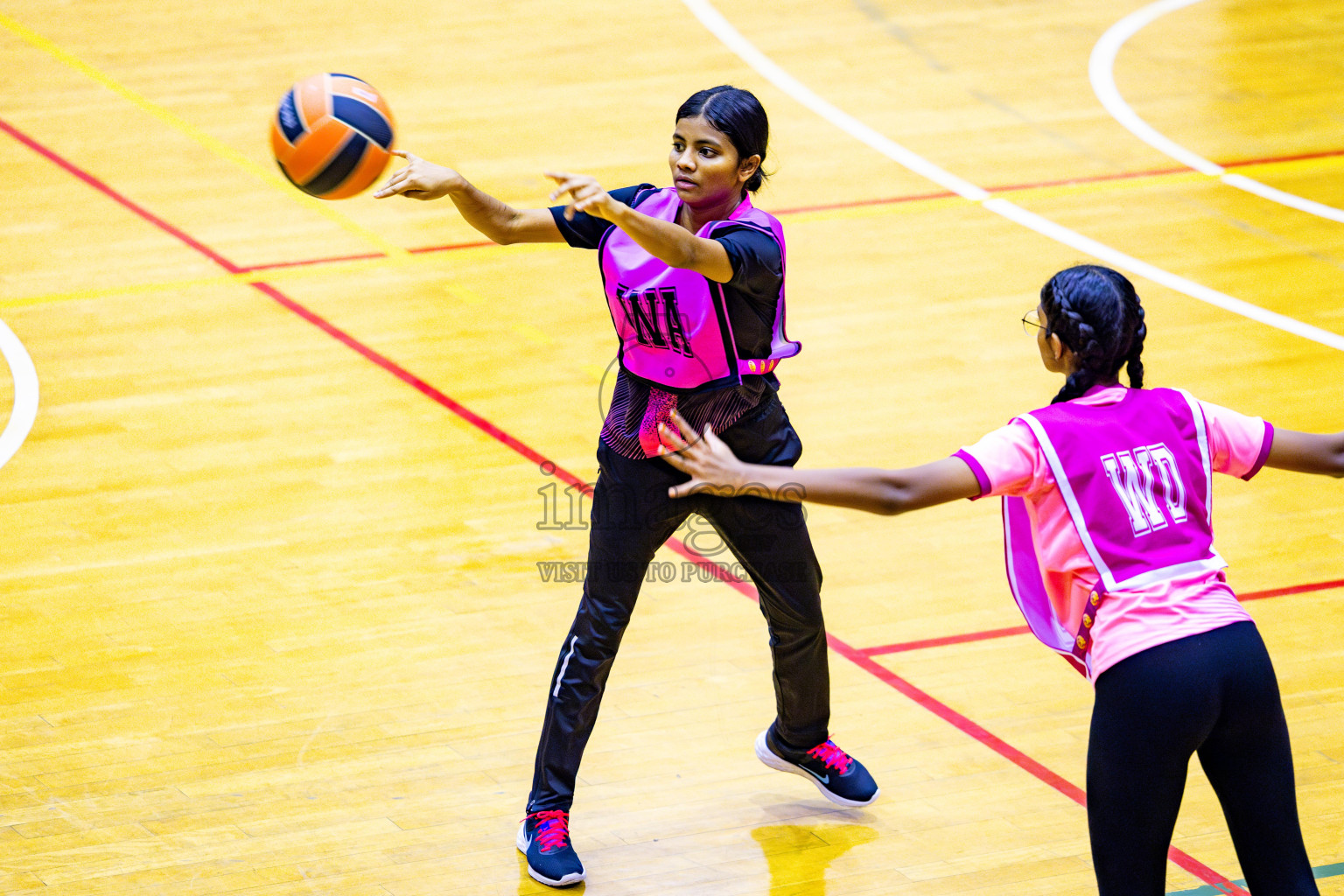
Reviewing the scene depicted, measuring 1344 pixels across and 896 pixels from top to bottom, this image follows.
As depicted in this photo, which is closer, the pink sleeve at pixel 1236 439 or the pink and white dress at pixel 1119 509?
the pink and white dress at pixel 1119 509

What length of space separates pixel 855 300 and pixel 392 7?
5.95 m

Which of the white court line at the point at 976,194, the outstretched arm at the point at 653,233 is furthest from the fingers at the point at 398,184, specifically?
the white court line at the point at 976,194

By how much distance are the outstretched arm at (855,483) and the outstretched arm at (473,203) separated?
132 centimetres

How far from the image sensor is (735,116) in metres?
4.49

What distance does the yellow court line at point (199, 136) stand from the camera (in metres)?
10.1

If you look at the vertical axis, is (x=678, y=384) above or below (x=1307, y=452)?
below

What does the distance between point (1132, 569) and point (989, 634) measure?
2.75 metres

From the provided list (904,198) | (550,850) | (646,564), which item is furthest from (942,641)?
(904,198)

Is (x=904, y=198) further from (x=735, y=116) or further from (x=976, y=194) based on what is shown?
(x=735, y=116)

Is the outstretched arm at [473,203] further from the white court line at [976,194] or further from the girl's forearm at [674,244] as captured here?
the white court line at [976,194]

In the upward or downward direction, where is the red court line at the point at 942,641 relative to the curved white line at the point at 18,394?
upward

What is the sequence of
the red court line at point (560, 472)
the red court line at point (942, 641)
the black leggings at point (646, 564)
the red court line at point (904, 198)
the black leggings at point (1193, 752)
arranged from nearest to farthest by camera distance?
the black leggings at point (1193, 752) < the black leggings at point (646, 564) < the red court line at point (560, 472) < the red court line at point (942, 641) < the red court line at point (904, 198)

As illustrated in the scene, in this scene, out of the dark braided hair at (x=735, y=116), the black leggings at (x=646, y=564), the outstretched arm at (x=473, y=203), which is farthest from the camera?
the black leggings at (x=646, y=564)

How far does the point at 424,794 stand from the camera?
530cm
